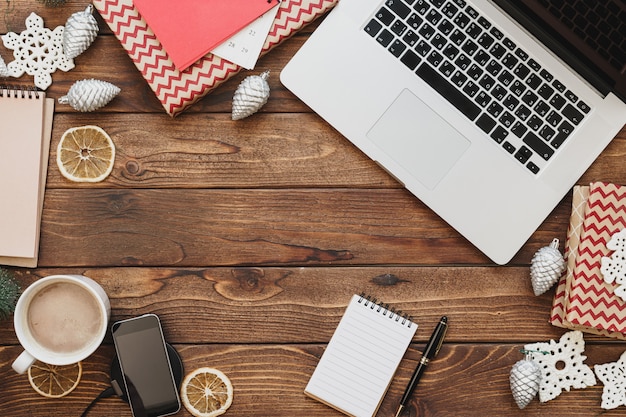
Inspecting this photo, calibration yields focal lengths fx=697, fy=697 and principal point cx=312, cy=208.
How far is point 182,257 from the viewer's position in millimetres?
1041

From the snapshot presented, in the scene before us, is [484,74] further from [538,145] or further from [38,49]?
[38,49]

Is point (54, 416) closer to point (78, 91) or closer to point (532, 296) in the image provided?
point (78, 91)

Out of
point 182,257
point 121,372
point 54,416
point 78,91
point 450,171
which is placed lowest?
point 54,416

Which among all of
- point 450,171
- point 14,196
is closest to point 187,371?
point 14,196

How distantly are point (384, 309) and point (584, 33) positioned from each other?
478 mm

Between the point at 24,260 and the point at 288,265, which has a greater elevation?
the point at 288,265

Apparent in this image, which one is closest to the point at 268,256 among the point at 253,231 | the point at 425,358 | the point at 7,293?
the point at 253,231

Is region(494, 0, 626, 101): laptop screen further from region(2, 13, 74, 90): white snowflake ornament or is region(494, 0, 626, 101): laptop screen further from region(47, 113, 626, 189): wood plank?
region(2, 13, 74, 90): white snowflake ornament

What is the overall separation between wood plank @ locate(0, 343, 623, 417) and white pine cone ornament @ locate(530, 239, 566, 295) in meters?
0.11

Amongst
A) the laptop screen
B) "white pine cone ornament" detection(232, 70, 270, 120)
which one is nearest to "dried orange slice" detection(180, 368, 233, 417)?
"white pine cone ornament" detection(232, 70, 270, 120)

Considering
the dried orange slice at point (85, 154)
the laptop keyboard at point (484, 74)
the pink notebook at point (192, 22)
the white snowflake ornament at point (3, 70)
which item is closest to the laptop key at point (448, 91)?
the laptop keyboard at point (484, 74)

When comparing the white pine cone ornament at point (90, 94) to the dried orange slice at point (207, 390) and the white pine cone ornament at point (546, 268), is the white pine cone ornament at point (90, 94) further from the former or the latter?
the white pine cone ornament at point (546, 268)

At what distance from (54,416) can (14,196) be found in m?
0.33

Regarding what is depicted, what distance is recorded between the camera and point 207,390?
103 cm
